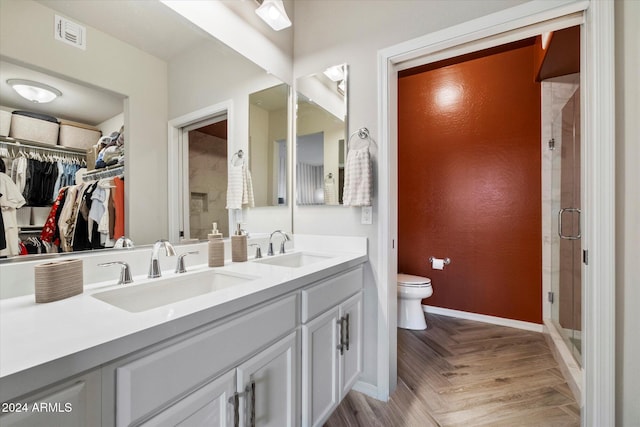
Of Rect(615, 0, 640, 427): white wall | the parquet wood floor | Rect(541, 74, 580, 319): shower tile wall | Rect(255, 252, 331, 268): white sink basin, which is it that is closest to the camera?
Rect(615, 0, 640, 427): white wall

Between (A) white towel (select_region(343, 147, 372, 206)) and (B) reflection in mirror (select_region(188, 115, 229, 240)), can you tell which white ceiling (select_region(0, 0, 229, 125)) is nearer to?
(B) reflection in mirror (select_region(188, 115, 229, 240))

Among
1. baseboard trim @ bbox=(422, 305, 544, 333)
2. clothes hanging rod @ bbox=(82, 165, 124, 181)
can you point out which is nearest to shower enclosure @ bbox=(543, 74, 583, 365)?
baseboard trim @ bbox=(422, 305, 544, 333)

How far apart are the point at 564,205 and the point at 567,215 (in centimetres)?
11

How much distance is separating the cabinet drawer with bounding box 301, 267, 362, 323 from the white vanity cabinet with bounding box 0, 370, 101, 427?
0.71 metres

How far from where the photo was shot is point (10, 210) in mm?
871

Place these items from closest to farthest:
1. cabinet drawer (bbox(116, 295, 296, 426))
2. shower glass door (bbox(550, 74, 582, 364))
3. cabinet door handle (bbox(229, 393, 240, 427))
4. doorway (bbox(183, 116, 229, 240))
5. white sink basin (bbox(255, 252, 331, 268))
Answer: cabinet drawer (bbox(116, 295, 296, 426)) → cabinet door handle (bbox(229, 393, 240, 427)) → doorway (bbox(183, 116, 229, 240)) → white sink basin (bbox(255, 252, 331, 268)) → shower glass door (bbox(550, 74, 582, 364))

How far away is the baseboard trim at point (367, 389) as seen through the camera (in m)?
1.66

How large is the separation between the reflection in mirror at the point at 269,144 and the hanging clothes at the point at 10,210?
106 centimetres

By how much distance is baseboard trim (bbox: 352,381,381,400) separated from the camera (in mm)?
1664

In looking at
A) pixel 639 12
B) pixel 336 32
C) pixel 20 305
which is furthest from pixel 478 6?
pixel 20 305

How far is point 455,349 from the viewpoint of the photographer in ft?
7.29

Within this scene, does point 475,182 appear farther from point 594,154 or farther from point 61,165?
point 61,165

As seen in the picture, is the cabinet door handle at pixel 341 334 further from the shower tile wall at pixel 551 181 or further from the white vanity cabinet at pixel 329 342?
the shower tile wall at pixel 551 181

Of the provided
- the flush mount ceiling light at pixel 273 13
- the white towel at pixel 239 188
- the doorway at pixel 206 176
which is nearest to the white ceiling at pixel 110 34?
the doorway at pixel 206 176
